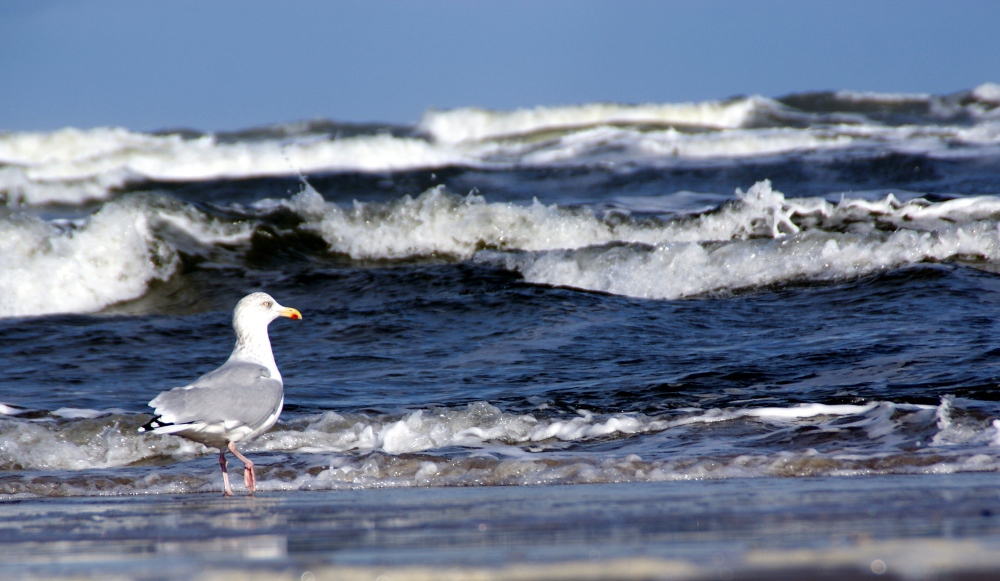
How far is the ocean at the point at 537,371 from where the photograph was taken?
225 centimetres

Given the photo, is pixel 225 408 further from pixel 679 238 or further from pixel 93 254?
pixel 93 254

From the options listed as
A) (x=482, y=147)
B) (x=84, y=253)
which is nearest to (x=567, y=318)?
(x=84, y=253)

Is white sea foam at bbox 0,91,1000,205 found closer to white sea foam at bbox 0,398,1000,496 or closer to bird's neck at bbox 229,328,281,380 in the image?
white sea foam at bbox 0,398,1000,496

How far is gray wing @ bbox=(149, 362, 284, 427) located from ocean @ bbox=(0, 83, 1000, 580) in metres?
0.25

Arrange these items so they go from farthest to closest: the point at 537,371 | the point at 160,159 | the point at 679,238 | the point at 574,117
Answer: the point at 574,117 < the point at 160,159 < the point at 679,238 < the point at 537,371

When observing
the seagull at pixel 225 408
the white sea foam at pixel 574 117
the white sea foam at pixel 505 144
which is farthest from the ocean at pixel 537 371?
the white sea foam at pixel 574 117

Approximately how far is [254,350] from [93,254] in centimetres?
515

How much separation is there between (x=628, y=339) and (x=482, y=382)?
3.58 ft

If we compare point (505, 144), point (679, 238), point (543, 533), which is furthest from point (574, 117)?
point (543, 533)

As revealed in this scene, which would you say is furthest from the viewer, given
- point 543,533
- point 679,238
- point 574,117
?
point 574,117

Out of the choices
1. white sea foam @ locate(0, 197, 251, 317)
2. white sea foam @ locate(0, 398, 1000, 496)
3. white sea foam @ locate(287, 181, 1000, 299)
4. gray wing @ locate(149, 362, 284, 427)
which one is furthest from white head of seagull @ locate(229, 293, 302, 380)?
white sea foam @ locate(0, 197, 251, 317)

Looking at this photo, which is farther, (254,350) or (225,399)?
(254,350)

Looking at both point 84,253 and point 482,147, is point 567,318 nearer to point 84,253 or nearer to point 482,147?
point 84,253

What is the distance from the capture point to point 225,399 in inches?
148
